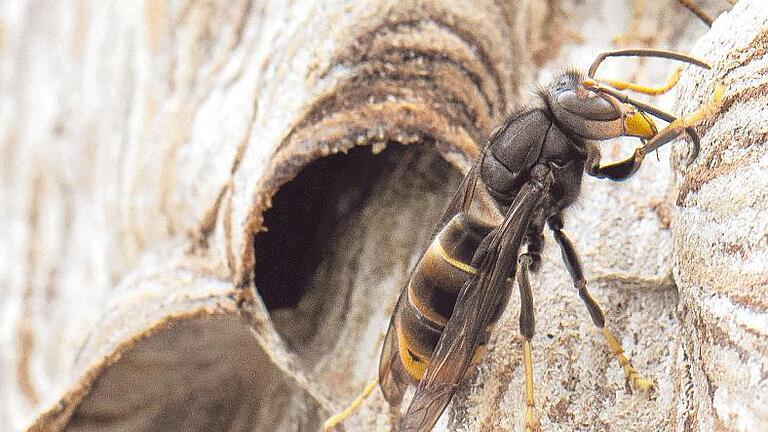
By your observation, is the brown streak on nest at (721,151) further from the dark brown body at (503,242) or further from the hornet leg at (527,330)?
the hornet leg at (527,330)

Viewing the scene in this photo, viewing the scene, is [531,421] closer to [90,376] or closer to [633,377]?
[633,377]

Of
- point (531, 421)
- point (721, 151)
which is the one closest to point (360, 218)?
point (531, 421)

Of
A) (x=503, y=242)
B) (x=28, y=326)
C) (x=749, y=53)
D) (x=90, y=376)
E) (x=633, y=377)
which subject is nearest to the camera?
(x=749, y=53)

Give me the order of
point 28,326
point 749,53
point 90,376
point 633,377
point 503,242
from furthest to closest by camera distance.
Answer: point 28,326 → point 90,376 → point 503,242 → point 633,377 → point 749,53

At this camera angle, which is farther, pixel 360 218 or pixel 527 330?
pixel 360 218

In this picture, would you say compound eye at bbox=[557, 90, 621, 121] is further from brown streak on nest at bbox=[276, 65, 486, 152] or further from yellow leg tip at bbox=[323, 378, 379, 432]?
yellow leg tip at bbox=[323, 378, 379, 432]

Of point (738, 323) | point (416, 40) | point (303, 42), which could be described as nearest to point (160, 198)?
point (303, 42)
